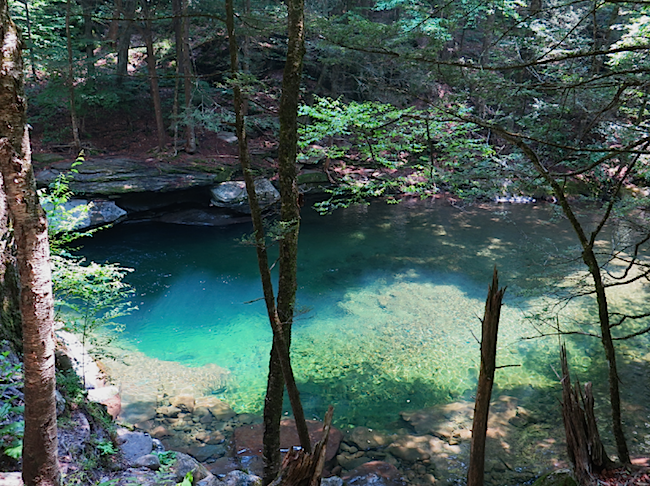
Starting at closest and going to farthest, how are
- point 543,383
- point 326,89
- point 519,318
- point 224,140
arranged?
1. point 543,383
2. point 519,318
3. point 224,140
4. point 326,89

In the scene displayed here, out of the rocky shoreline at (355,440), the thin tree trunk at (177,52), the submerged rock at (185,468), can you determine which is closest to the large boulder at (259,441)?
the rocky shoreline at (355,440)

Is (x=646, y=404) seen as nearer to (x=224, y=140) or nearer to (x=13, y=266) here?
(x=13, y=266)

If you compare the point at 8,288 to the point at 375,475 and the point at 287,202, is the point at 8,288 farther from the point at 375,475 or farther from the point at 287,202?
the point at 375,475

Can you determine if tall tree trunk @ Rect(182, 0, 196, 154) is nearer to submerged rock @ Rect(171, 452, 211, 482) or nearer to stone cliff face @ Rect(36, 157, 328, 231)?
stone cliff face @ Rect(36, 157, 328, 231)

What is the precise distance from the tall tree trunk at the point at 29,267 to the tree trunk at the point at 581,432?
14.1ft

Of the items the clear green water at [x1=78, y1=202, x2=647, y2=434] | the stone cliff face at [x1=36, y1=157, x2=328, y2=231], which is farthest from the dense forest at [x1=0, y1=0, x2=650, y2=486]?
the clear green water at [x1=78, y1=202, x2=647, y2=434]

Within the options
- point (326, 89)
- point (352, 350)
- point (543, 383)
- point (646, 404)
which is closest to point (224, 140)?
point (326, 89)

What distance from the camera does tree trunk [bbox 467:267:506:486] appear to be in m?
3.86

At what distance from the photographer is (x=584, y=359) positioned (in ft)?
28.8

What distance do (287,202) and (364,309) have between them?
6675 mm

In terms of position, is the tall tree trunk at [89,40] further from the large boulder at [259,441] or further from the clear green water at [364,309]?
the large boulder at [259,441]

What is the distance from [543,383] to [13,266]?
862 cm

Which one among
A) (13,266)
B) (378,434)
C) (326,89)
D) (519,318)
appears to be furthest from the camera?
(326,89)

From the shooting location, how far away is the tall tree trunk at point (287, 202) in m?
4.38
